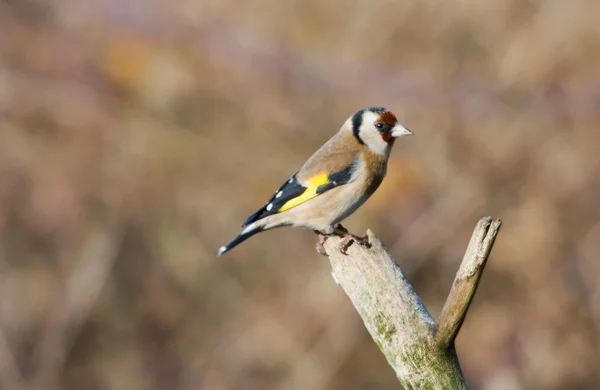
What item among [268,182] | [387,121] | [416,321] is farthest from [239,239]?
[268,182]

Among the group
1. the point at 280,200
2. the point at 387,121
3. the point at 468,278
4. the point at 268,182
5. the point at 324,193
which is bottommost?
the point at 268,182

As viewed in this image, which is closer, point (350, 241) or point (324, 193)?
point (350, 241)

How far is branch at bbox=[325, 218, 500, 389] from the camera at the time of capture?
8.40ft

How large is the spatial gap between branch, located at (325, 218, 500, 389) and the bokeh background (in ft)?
13.5

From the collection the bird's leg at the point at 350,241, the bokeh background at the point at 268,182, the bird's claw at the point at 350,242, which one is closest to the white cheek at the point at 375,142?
the bird's leg at the point at 350,241

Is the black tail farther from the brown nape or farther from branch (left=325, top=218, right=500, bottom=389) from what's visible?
branch (left=325, top=218, right=500, bottom=389)

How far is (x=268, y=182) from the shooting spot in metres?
8.05

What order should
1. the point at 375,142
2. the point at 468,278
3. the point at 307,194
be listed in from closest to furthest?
the point at 468,278 → the point at 307,194 → the point at 375,142

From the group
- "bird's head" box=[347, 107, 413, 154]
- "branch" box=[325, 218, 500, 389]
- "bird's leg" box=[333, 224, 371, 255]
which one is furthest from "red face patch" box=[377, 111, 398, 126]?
"branch" box=[325, 218, 500, 389]

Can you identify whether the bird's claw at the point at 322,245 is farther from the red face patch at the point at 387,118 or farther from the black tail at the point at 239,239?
the red face patch at the point at 387,118

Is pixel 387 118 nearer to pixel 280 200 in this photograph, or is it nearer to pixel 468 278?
pixel 280 200

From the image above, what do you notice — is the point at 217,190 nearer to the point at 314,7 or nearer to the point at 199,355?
the point at 199,355

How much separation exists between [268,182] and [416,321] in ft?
18.0

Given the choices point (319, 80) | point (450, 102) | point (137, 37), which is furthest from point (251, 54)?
point (450, 102)
